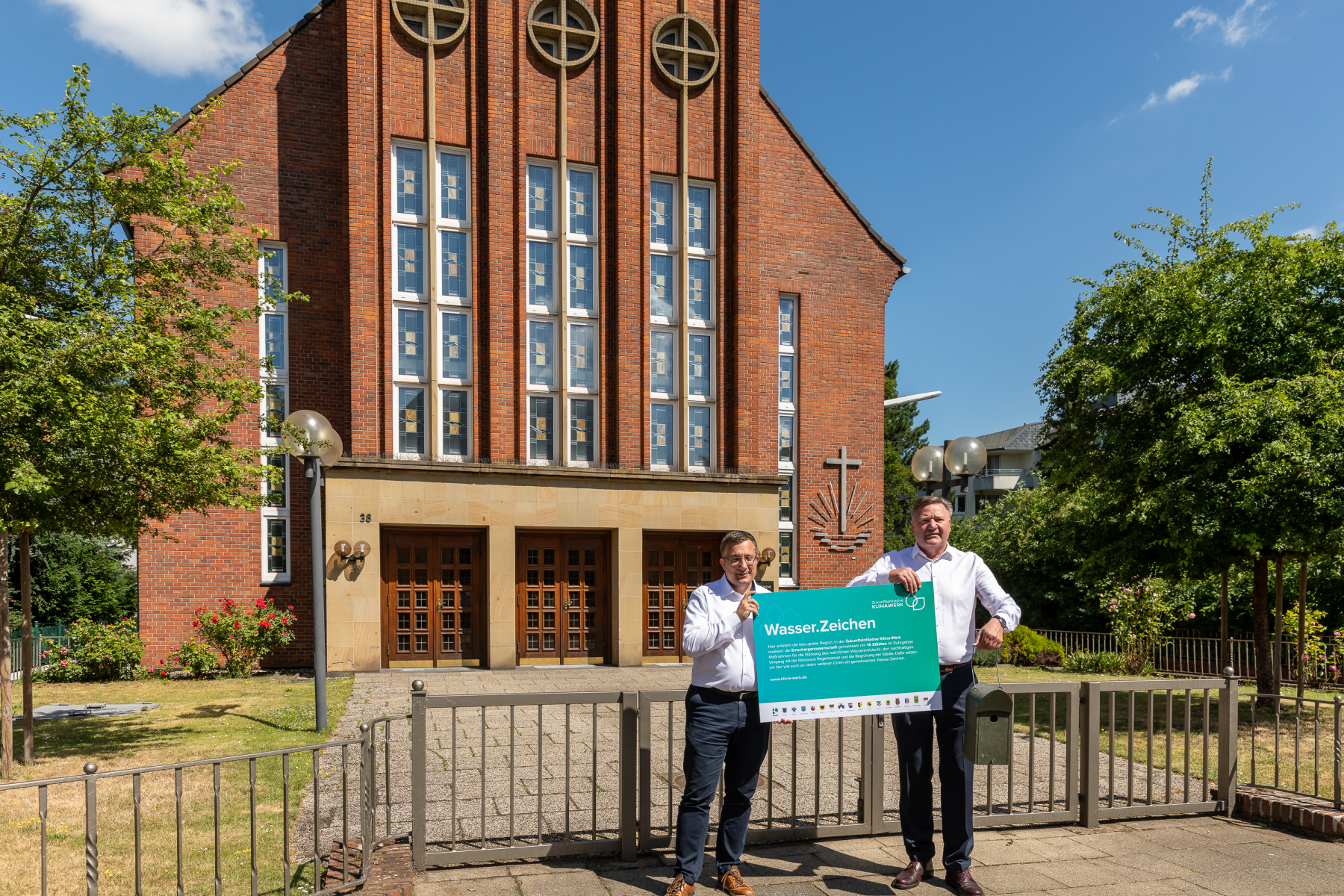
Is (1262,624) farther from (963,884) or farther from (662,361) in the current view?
(662,361)

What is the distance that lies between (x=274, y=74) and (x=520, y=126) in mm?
4632

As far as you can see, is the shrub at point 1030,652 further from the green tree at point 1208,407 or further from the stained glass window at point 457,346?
the stained glass window at point 457,346

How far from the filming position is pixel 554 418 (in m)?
16.3

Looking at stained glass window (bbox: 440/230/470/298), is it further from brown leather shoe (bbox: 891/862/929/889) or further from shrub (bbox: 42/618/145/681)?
brown leather shoe (bbox: 891/862/929/889)

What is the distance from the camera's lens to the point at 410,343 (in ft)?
51.3

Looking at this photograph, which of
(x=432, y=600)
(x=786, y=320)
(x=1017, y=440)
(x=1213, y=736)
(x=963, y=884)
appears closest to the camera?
(x=963, y=884)

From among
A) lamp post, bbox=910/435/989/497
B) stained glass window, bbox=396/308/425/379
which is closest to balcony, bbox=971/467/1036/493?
stained glass window, bbox=396/308/425/379

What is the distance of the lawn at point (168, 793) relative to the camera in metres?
5.05

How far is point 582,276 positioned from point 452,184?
2947mm

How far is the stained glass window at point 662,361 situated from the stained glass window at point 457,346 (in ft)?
11.8

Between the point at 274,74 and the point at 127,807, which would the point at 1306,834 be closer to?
the point at 127,807

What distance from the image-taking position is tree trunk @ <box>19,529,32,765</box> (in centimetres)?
805

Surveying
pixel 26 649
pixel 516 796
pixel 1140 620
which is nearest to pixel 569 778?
pixel 516 796

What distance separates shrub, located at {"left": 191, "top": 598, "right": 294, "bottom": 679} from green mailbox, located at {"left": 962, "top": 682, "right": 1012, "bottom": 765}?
13346mm
